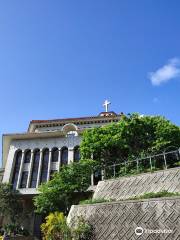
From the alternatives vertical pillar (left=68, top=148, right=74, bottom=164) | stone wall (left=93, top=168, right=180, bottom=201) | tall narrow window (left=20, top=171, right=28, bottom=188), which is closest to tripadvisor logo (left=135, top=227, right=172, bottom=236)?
stone wall (left=93, top=168, right=180, bottom=201)

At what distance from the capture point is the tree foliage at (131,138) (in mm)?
23859

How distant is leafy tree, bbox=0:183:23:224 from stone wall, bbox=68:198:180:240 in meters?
17.8

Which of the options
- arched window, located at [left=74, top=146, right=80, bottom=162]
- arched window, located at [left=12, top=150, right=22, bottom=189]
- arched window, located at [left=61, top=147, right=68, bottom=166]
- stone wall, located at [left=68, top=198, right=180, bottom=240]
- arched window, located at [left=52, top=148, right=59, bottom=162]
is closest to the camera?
stone wall, located at [left=68, top=198, right=180, bottom=240]

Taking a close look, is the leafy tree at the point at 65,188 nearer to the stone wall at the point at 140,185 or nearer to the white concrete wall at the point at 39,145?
the stone wall at the point at 140,185

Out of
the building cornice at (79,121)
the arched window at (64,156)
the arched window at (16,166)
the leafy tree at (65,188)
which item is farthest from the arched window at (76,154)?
the leafy tree at (65,188)

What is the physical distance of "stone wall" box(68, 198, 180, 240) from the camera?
1198cm

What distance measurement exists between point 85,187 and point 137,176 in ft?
28.6

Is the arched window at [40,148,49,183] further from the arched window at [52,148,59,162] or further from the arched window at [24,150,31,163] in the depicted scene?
the arched window at [24,150,31,163]

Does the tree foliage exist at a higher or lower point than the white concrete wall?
lower

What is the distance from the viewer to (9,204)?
30609mm

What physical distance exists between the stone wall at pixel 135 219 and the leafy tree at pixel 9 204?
17815 millimetres

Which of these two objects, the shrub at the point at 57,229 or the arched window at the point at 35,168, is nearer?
the shrub at the point at 57,229

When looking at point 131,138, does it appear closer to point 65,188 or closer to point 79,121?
point 65,188

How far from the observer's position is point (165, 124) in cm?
2442
